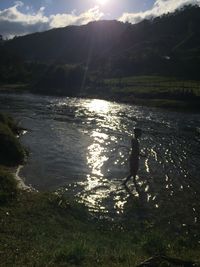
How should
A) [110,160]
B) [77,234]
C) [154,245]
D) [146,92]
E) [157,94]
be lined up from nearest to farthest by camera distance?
[154,245], [77,234], [110,160], [157,94], [146,92]

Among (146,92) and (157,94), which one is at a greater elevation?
(146,92)

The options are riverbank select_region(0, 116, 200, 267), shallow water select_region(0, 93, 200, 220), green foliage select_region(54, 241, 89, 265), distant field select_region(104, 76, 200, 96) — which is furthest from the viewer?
distant field select_region(104, 76, 200, 96)

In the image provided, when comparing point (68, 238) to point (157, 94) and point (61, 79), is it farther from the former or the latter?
point (61, 79)

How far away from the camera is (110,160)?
32.0 metres

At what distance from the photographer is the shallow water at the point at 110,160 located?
2267 centimetres

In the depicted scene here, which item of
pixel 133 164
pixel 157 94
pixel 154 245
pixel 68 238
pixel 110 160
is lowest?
pixel 157 94

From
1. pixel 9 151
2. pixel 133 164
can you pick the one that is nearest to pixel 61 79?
pixel 9 151

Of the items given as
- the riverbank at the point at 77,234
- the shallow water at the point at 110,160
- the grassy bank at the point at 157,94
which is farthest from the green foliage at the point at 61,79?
the riverbank at the point at 77,234

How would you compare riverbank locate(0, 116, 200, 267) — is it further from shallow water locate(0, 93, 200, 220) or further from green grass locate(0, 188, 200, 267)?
shallow water locate(0, 93, 200, 220)

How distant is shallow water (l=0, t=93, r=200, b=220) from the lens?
2267 cm

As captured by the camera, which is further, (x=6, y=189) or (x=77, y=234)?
(x=6, y=189)

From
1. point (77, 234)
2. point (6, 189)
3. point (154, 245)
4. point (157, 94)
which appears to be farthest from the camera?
point (157, 94)

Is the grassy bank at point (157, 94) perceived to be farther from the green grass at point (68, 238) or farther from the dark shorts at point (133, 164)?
the green grass at point (68, 238)

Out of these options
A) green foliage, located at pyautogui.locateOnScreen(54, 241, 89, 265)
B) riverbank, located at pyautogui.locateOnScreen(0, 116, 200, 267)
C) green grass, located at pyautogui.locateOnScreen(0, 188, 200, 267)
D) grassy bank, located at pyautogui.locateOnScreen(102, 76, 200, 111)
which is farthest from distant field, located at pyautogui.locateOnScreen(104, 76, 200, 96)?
green foliage, located at pyautogui.locateOnScreen(54, 241, 89, 265)
